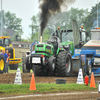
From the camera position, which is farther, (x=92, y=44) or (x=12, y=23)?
(x=12, y=23)

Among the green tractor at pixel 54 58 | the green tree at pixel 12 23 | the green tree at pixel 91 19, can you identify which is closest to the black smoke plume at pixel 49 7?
the green tractor at pixel 54 58

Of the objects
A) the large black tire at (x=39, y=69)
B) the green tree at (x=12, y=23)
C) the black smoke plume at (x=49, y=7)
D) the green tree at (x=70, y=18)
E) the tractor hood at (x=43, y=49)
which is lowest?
the large black tire at (x=39, y=69)

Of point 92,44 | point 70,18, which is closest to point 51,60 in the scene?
point 92,44

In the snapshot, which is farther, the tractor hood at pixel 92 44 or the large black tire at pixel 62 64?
the tractor hood at pixel 92 44

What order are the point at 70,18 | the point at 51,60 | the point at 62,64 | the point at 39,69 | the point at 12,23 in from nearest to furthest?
the point at 51,60 < the point at 62,64 < the point at 39,69 < the point at 70,18 < the point at 12,23

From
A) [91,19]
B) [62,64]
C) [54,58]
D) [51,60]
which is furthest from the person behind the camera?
[91,19]

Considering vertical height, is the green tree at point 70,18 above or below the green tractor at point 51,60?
above

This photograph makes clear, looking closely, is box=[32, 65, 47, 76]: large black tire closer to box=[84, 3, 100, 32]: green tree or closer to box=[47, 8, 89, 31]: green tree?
box=[84, 3, 100, 32]: green tree

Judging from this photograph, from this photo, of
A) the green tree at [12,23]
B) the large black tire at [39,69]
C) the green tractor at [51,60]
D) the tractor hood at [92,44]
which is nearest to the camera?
the green tractor at [51,60]

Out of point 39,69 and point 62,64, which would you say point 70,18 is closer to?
point 39,69

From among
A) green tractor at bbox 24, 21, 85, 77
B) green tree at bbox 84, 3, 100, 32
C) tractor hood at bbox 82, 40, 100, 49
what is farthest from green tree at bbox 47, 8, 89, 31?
green tractor at bbox 24, 21, 85, 77

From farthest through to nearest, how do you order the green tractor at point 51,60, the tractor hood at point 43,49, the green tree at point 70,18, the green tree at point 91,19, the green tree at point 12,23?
1. the green tree at point 12,23
2. the green tree at point 70,18
3. the green tree at point 91,19
4. the tractor hood at point 43,49
5. the green tractor at point 51,60

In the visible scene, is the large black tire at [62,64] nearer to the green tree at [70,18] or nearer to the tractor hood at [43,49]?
the tractor hood at [43,49]

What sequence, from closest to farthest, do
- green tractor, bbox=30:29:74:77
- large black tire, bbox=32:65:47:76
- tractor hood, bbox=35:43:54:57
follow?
green tractor, bbox=30:29:74:77
tractor hood, bbox=35:43:54:57
large black tire, bbox=32:65:47:76
